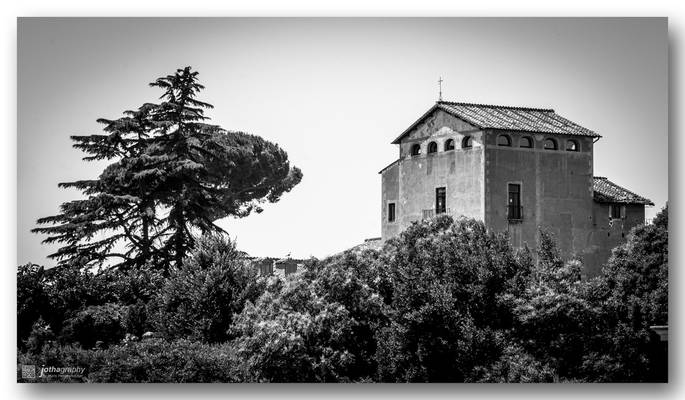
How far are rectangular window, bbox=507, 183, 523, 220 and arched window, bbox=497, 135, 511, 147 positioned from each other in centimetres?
93

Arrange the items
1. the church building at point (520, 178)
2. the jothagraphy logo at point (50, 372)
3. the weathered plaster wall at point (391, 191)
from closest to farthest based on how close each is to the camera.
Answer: the jothagraphy logo at point (50, 372)
the church building at point (520, 178)
the weathered plaster wall at point (391, 191)

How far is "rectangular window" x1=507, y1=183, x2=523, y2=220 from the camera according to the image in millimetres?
29734

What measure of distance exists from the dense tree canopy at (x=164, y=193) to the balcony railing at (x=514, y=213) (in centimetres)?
533

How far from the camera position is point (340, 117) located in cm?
2411

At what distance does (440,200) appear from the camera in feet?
100

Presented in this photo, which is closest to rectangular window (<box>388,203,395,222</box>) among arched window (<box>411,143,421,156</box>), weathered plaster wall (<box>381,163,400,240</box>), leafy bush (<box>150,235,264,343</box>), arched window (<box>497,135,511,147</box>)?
weathered plaster wall (<box>381,163,400,240</box>)

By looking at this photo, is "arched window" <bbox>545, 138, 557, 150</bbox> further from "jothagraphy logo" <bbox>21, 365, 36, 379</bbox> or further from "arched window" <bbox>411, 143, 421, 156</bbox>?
"jothagraphy logo" <bbox>21, 365, 36, 379</bbox>

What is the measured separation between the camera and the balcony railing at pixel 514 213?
29727mm

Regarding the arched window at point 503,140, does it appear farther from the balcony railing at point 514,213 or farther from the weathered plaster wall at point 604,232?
the weathered plaster wall at point 604,232

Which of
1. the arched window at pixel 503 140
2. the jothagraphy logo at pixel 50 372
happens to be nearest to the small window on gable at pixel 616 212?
the arched window at pixel 503 140

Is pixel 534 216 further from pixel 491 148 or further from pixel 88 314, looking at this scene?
pixel 88 314

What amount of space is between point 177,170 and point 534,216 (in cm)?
821

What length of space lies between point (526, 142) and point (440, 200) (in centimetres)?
243

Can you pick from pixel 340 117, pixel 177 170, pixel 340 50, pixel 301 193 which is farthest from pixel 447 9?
pixel 177 170
